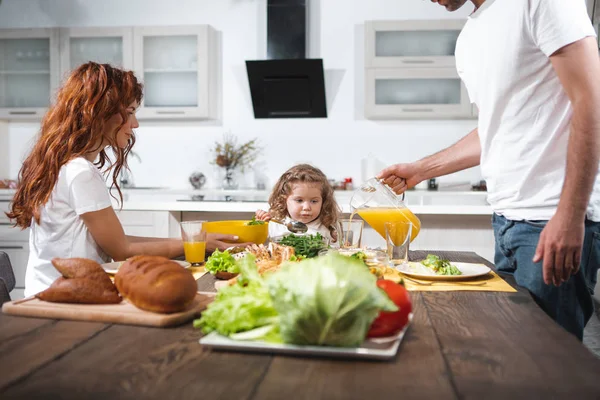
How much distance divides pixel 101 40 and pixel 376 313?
4.11 meters

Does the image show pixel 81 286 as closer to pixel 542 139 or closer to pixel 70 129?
pixel 70 129

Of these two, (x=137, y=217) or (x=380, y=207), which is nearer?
(x=380, y=207)

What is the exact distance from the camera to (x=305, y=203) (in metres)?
2.46

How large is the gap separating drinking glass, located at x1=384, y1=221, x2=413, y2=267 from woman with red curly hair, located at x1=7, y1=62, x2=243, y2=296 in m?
0.53

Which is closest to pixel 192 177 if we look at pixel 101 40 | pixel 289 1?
pixel 101 40

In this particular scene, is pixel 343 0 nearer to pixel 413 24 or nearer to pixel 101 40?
pixel 413 24

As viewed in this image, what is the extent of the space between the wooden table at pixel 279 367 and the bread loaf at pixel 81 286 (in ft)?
0.20

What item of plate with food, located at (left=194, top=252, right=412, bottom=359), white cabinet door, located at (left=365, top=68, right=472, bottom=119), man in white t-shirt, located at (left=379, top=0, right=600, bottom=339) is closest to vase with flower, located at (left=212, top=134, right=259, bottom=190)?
white cabinet door, located at (left=365, top=68, right=472, bottom=119)

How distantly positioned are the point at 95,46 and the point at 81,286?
374 centimetres

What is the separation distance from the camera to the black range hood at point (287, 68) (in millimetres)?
4262

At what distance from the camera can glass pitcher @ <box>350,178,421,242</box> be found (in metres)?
1.75

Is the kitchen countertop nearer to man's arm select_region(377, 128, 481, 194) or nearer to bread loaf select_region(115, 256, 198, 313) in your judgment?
man's arm select_region(377, 128, 481, 194)

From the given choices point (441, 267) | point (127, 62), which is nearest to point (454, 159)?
point (441, 267)

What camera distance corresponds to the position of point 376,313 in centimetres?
79
